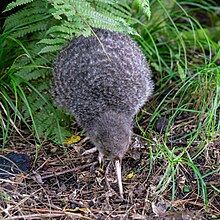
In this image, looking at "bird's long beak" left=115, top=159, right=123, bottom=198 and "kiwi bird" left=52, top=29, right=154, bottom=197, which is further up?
"kiwi bird" left=52, top=29, right=154, bottom=197

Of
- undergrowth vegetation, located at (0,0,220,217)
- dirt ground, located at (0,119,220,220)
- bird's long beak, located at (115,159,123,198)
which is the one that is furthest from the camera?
undergrowth vegetation, located at (0,0,220,217)

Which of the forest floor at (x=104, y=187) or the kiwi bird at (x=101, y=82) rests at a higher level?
the kiwi bird at (x=101, y=82)

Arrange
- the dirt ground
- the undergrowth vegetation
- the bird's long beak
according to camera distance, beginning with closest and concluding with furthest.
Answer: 1. the dirt ground
2. the bird's long beak
3. the undergrowth vegetation

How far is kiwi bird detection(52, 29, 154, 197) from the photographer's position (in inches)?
178

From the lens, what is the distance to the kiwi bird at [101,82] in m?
4.52

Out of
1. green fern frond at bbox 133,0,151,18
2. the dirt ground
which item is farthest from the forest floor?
green fern frond at bbox 133,0,151,18

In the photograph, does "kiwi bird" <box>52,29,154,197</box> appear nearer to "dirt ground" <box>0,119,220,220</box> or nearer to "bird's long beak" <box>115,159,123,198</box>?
"bird's long beak" <box>115,159,123,198</box>

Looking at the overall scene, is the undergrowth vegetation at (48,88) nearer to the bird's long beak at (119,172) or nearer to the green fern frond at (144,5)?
the green fern frond at (144,5)

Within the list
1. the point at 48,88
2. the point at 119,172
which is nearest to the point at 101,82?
the point at 48,88

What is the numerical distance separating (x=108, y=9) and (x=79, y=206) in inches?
77.8

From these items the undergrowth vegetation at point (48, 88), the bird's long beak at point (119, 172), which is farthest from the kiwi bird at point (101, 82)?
the undergrowth vegetation at point (48, 88)

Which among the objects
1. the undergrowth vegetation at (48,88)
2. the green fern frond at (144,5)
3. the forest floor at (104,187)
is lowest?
the forest floor at (104,187)

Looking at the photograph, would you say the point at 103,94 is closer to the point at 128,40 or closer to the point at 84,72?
the point at 84,72

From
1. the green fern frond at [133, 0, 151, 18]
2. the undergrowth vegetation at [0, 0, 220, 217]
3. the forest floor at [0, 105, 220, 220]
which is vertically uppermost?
the green fern frond at [133, 0, 151, 18]
